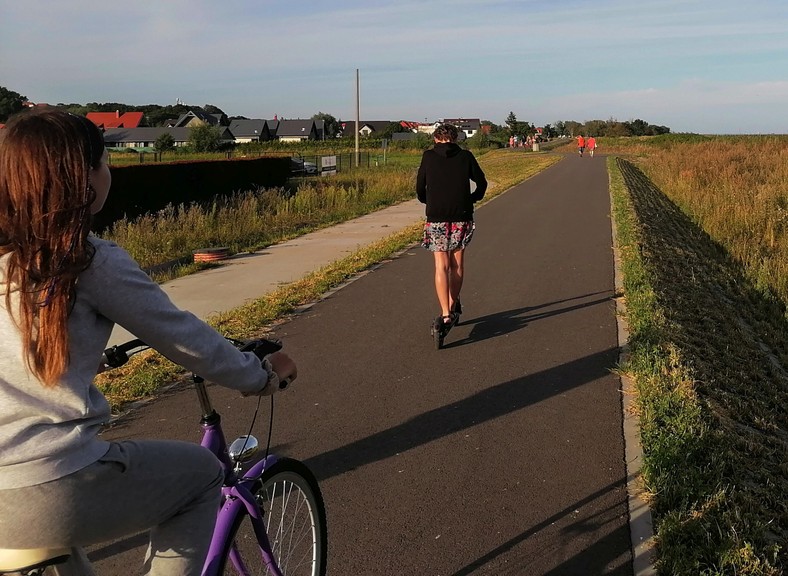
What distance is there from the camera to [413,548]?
3.51 m

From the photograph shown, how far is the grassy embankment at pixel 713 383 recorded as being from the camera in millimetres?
3451

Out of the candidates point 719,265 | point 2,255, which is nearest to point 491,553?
point 2,255

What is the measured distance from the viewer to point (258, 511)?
2.43m

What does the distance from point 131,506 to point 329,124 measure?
148496mm

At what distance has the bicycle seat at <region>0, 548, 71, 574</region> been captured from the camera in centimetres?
175

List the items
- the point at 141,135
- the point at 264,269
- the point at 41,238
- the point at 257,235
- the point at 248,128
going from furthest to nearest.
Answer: the point at 248,128, the point at 141,135, the point at 257,235, the point at 264,269, the point at 41,238

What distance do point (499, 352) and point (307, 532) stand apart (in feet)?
12.9

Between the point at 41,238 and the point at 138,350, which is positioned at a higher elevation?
the point at 41,238

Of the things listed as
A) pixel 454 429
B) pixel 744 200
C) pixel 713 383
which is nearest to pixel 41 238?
pixel 454 429

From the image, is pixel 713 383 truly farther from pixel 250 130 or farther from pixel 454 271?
pixel 250 130

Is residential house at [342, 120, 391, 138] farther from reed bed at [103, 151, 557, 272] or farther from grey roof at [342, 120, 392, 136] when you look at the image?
reed bed at [103, 151, 557, 272]

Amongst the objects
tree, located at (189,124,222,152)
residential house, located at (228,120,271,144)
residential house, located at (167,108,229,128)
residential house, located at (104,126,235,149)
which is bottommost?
tree, located at (189,124,222,152)

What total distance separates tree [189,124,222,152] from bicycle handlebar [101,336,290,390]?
7300cm

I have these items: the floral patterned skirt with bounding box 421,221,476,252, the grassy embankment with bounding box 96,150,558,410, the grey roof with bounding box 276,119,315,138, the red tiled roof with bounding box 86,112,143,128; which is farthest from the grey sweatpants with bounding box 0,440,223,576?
the grey roof with bounding box 276,119,315,138
